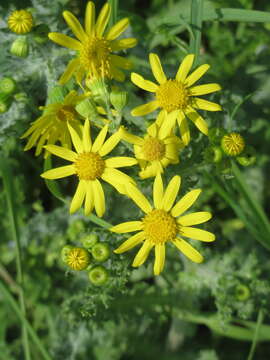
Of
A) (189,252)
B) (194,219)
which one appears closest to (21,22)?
(194,219)

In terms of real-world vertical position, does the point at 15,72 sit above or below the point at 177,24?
below

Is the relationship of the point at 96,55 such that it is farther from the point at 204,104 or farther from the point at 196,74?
the point at 204,104

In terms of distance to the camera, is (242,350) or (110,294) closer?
(110,294)

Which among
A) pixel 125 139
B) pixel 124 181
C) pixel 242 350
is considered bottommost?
pixel 242 350

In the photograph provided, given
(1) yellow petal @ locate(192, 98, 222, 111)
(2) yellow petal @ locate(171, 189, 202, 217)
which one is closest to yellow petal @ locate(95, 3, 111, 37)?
(1) yellow petal @ locate(192, 98, 222, 111)

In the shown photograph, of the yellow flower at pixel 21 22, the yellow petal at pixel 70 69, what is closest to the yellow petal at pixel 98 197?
the yellow petal at pixel 70 69

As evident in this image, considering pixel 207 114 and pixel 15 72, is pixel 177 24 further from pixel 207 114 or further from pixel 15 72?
pixel 15 72

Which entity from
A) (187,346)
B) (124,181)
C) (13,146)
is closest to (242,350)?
(187,346)
